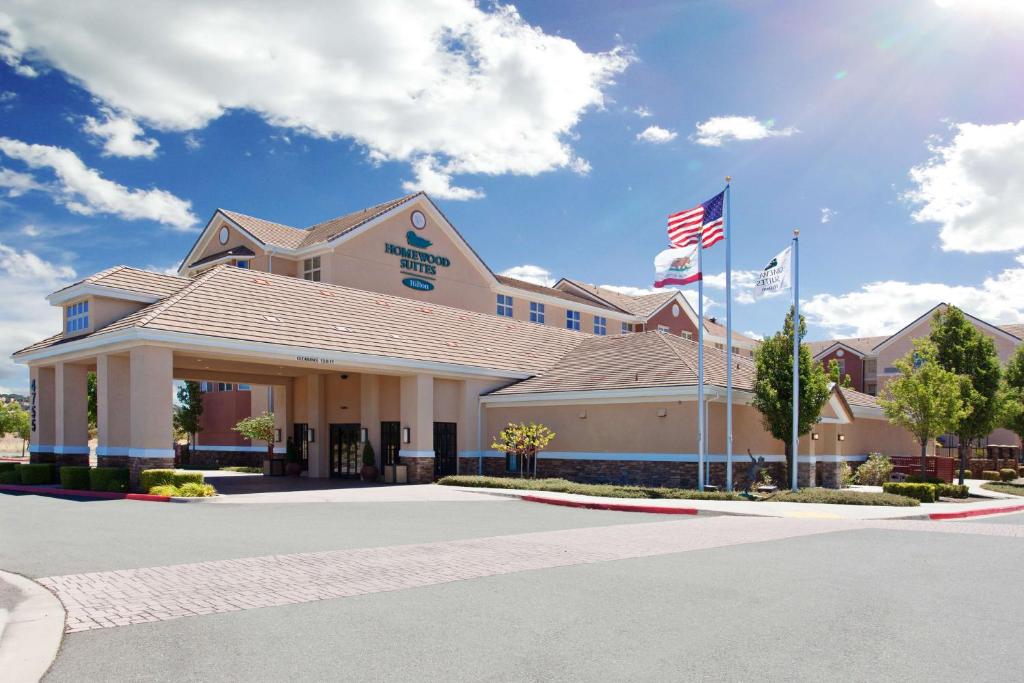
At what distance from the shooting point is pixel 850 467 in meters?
32.2

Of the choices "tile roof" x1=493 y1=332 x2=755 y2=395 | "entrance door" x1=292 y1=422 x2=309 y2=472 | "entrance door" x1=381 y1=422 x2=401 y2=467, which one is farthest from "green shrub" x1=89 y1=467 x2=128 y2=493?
"tile roof" x1=493 y1=332 x2=755 y2=395

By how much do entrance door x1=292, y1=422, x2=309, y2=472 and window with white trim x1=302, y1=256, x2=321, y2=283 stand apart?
25.1 ft

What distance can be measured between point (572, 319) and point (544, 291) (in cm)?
318

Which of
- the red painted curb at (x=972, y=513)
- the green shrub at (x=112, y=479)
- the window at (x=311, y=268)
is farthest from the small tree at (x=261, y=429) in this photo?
the red painted curb at (x=972, y=513)

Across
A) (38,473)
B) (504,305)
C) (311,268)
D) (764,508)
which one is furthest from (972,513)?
(504,305)

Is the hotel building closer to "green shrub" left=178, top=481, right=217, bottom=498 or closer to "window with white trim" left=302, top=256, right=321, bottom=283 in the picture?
"window with white trim" left=302, top=256, right=321, bottom=283

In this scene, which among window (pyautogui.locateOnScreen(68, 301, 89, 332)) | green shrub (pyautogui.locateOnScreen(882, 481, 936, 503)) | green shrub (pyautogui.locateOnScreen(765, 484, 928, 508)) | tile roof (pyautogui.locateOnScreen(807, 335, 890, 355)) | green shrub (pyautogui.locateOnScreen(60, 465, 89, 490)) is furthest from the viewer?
tile roof (pyautogui.locateOnScreen(807, 335, 890, 355))

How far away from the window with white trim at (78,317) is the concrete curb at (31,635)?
18.6 meters

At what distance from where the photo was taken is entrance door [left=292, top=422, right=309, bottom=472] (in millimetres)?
33656

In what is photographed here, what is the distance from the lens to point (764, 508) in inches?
767

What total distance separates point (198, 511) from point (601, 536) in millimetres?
9046

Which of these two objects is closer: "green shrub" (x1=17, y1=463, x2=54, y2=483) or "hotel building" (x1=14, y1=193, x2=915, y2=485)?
"hotel building" (x1=14, y1=193, x2=915, y2=485)

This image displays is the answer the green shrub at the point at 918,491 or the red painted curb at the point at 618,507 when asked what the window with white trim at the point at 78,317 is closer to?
the red painted curb at the point at 618,507

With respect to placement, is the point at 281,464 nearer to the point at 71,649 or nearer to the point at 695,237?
the point at 695,237
